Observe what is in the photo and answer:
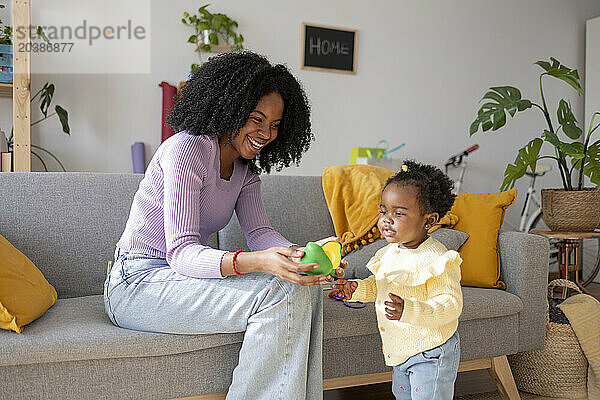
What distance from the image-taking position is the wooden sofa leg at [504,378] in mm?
2100

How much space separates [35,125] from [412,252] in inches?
95.6

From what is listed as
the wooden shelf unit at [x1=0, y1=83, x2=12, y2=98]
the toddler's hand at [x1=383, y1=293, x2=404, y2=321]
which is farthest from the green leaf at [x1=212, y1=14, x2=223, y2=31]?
the toddler's hand at [x1=383, y1=293, x2=404, y2=321]

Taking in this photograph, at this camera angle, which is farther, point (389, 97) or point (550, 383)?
point (389, 97)

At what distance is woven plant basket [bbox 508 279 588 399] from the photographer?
2.26 meters

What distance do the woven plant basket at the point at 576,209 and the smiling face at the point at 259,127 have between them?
204cm

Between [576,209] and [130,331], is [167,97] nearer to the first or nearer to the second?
[130,331]

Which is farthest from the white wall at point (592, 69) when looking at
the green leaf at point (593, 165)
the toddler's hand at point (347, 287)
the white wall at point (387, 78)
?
the toddler's hand at point (347, 287)

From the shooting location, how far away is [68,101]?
330 cm

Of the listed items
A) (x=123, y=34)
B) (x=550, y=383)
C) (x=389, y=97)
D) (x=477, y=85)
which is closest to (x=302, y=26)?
(x=389, y=97)

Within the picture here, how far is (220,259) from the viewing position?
4.86ft

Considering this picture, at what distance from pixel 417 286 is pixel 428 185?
0.26 m

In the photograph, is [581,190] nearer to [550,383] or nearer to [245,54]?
[550,383]

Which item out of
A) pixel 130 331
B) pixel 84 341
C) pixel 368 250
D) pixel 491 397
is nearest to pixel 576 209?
pixel 491 397

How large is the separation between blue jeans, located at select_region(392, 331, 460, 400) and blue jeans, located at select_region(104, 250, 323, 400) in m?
0.24
